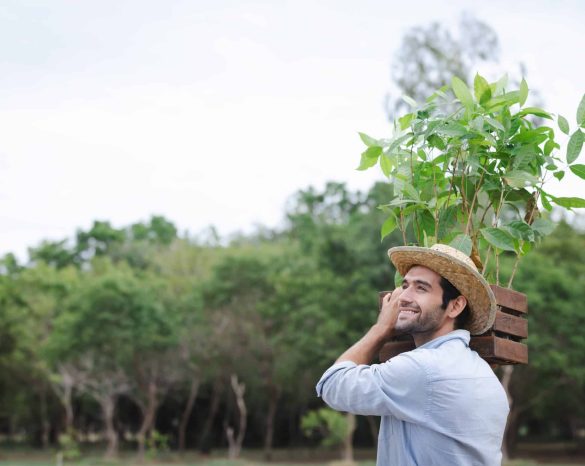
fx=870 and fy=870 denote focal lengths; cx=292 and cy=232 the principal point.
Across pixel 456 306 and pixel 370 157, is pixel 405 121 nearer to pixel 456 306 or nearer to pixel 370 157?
pixel 370 157

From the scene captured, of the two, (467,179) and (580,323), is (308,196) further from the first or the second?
(467,179)

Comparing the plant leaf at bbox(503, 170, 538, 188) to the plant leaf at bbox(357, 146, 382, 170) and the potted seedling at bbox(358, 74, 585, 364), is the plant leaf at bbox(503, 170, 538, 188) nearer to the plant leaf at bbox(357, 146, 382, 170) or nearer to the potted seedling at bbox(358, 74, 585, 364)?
the potted seedling at bbox(358, 74, 585, 364)

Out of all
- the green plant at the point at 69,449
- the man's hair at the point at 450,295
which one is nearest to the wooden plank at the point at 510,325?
the man's hair at the point at 450,295

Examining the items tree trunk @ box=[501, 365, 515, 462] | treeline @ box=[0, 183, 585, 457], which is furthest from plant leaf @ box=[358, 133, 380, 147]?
treeline @ box=[0, 183, 585, 457]

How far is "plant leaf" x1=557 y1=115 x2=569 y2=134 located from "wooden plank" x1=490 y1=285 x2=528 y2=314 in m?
0.60

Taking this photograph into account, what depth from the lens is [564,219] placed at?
94.4 feet

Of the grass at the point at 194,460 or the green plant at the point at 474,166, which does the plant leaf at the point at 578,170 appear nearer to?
the green plant at the point at 474,166

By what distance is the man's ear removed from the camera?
2641 millimetres

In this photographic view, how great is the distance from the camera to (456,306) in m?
2.65

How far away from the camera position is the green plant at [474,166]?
118 inches

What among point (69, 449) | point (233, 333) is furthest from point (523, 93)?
point (69, 449)

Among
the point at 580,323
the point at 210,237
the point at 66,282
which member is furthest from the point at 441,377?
the point at 210,237

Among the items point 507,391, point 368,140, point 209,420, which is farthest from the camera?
point 209,420

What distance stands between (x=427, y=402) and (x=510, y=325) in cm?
58
